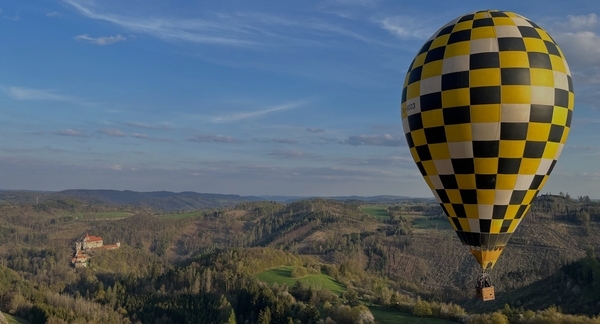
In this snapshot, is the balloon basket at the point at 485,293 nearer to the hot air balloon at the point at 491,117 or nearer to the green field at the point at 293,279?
the hot air balloon at the point at 491,117

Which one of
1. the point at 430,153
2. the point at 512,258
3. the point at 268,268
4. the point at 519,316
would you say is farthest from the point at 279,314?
the point at 512,258

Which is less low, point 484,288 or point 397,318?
point 484,288

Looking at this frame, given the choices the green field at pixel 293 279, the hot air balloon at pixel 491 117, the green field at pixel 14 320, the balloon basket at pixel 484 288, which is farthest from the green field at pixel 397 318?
the green field at pixel 14 320

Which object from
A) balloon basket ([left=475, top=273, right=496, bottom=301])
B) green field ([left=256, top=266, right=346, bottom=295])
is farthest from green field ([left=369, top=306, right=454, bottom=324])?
balloon basket ([left=475, top=273, right=496, bottom=301])

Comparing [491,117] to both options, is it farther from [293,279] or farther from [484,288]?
[293,279]

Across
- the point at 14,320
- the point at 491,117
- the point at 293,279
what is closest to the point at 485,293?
the point at 491,117

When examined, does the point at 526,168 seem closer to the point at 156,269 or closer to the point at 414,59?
the point at 414,59

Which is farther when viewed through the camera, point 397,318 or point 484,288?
point 397,318
